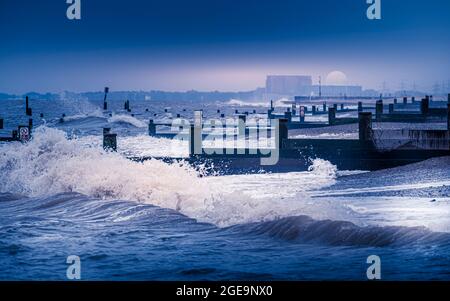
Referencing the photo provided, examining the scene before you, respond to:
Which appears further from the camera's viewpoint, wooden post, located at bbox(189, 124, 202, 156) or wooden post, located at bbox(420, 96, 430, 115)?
wooden post, located at bbox(420, 96, 430, 115)

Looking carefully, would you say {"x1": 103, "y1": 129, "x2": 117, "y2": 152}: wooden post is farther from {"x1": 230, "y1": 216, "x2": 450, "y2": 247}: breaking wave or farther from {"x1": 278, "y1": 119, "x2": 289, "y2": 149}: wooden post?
{"x1": 230, "y1": 216, "x2": 450, "y2": 247}: breaking wave

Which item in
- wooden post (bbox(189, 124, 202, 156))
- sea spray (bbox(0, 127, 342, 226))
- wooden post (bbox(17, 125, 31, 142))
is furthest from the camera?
wooden post (bbox(17, 125, 31, 142))

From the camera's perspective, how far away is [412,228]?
6422mm

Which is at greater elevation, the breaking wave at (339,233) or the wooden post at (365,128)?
the wooden post at (365,128)

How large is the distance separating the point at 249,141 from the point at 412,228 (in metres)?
13.4

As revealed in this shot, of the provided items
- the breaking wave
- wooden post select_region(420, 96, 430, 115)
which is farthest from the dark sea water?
wooden post select_region(420, 96, 430, 115)

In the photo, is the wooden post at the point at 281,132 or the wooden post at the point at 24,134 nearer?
the wooden post at the point at 281,132

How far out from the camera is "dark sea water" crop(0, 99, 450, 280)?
552 centimetres

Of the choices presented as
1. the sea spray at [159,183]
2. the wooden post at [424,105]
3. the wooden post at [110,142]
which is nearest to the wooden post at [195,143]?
the sea spray at [159,183]

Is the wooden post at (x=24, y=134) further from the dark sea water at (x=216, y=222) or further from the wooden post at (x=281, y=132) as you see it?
the wooden post at (x=281, y=132)

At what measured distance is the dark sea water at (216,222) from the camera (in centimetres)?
552

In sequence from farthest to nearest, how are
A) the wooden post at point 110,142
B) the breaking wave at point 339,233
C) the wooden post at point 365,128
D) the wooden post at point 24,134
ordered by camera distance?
1. the wooden post at point 24,134
2. the wooden post at point 110,142
3. the wooden post at point 365,128
4. the breaking wave at point 339,233
